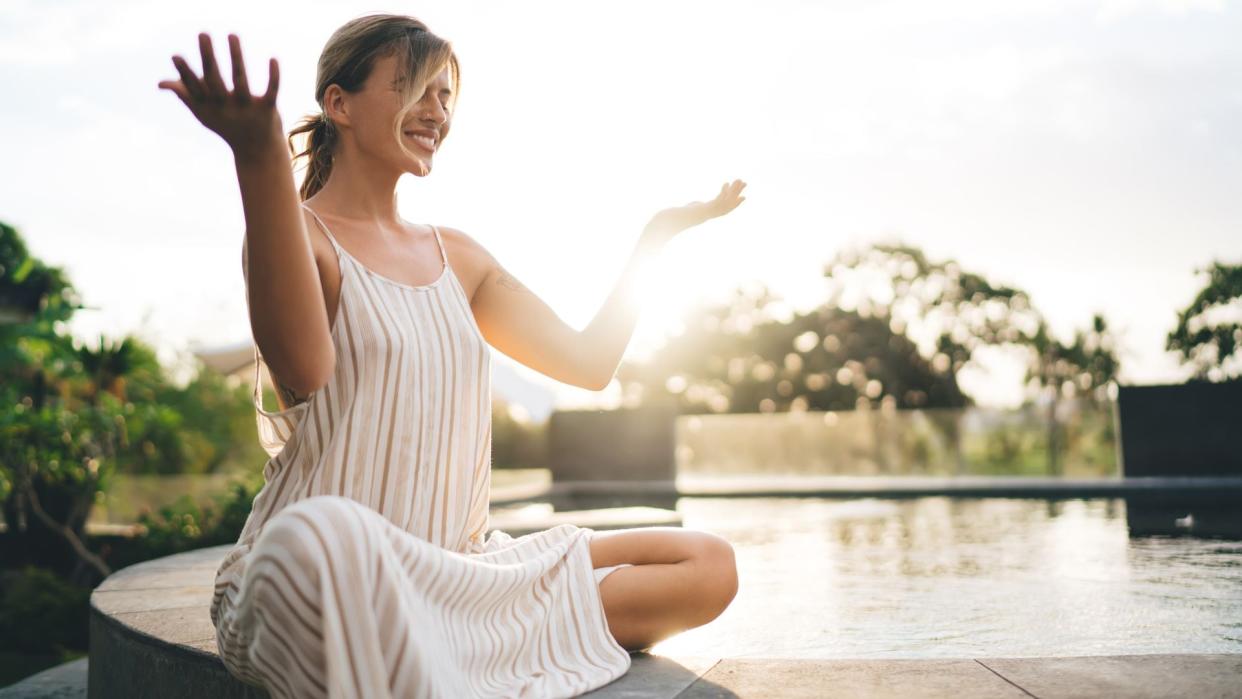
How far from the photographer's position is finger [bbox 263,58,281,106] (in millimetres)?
1272

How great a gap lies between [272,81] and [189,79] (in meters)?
0.10

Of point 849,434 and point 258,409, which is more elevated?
point 258,409

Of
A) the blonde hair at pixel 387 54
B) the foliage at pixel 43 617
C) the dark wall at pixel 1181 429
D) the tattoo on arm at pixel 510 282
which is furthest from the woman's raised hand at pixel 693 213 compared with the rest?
the dark wall at pixel 1181 429

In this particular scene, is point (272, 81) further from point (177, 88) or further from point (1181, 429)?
point (1181, 429)

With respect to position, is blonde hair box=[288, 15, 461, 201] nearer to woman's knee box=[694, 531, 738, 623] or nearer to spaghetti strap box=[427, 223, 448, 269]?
spaghetti strap box=[427, 223, 448, 269]

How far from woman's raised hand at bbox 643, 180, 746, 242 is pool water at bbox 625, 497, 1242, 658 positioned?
3.16ft

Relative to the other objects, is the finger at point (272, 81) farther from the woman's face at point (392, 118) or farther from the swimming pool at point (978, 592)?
the swimming pool at point (978, 592)

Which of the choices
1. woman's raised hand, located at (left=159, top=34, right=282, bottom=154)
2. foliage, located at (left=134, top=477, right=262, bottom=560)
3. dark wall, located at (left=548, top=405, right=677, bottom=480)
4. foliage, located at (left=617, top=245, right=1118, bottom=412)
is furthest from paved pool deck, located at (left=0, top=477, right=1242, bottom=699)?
foliage, located at (left=617, top=245, right=1118, bottom=412)

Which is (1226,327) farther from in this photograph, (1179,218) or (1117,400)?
(1117,400)

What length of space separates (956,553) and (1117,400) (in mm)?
8621

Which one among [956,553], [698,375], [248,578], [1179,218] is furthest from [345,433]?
[698,375]

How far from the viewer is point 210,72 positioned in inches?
49.7

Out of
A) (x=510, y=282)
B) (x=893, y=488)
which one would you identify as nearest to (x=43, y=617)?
(x=510, y=282)

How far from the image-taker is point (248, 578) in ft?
4.73
